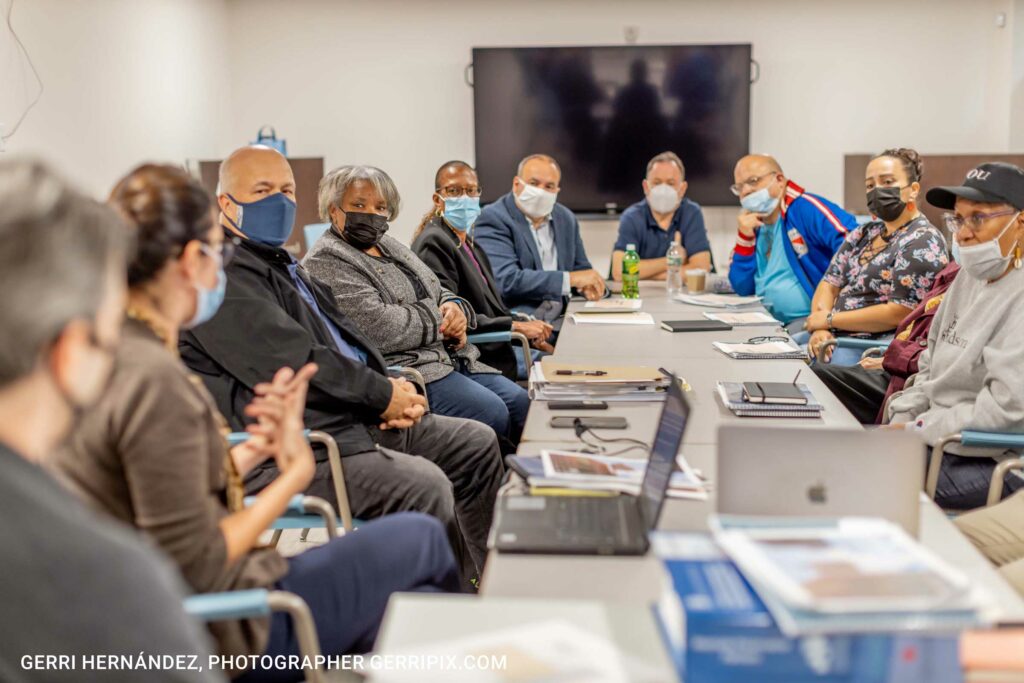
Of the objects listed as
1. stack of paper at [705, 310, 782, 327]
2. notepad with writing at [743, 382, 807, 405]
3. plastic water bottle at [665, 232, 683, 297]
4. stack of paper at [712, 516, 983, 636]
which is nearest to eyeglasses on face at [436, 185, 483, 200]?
stack of paper at [705, 310, 782, 327]

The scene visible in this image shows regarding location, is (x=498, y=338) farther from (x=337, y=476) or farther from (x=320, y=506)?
(x=320, y=506)

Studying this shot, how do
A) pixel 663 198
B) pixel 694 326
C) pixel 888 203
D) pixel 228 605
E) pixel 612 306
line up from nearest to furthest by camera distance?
1. pixel 228 605
2. pixel 694 326
3. pixel 888 203
4. pixel 612 306
5. pixel 663 198

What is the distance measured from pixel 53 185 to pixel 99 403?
0.54 m

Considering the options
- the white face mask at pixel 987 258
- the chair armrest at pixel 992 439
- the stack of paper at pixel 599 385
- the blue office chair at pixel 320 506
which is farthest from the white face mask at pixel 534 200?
the chair armrest at pixel 992 439

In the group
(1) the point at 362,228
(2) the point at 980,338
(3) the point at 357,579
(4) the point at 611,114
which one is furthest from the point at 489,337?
(4) the point at 611,114

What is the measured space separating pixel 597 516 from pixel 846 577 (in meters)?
0.61

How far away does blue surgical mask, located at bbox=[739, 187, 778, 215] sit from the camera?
494 centimetres

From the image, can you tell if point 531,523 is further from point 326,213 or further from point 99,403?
point 326,213

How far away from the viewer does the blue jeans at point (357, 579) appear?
177cm

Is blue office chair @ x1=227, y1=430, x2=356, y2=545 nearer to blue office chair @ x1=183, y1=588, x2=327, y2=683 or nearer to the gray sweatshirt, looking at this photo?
blue office chair @ x1=183, y1=588, x2=327, y2=683

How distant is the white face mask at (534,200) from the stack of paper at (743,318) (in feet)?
3.47

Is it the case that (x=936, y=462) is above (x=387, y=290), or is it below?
below

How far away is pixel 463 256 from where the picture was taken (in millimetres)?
4156

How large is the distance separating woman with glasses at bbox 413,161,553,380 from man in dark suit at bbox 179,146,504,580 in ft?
3.32
